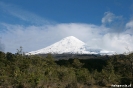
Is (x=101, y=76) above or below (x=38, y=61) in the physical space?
below

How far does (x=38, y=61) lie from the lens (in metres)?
23.7

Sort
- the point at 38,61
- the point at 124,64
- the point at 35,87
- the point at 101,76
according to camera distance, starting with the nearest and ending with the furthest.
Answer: the point at 35,87 < the point at 101,76 < the point at 124,64 < the point at 38,61

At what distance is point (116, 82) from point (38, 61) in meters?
11.0

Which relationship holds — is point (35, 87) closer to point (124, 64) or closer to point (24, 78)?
point (24, 78)

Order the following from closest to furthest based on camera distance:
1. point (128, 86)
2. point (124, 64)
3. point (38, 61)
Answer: point (128, 86) → point (124, 64) → point (38, 61)

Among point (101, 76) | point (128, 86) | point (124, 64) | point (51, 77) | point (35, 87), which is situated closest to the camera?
point (35, 87)

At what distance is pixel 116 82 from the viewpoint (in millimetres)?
16484

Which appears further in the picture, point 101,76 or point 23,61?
point 23,61

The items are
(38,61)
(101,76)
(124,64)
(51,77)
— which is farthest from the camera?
(38,61)

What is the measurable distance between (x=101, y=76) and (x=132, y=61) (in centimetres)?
345

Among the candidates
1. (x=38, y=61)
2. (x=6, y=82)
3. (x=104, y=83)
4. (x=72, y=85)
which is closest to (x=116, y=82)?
(x=104, y=83)

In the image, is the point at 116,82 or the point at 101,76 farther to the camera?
the point at 101,76

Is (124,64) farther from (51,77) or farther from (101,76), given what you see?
(51,77)

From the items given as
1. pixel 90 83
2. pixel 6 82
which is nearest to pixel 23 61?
pixel 6 82
